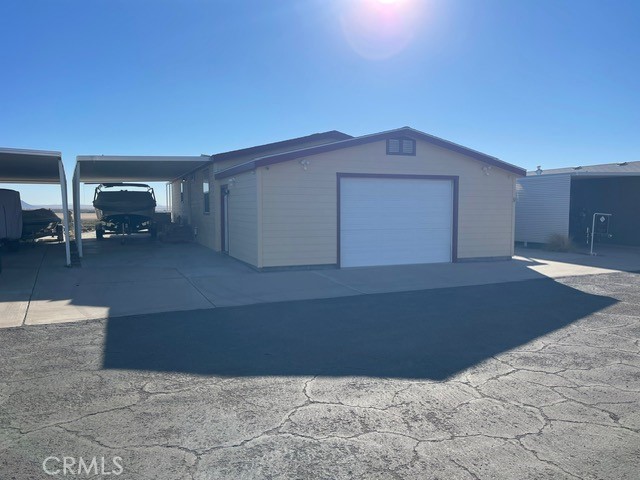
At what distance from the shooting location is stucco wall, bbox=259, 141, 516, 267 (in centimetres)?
1235

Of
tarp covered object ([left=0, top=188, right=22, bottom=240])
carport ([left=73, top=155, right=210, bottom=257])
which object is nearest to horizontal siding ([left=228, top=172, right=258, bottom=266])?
carport ([left=73, top=155, right=210, bottom=257])

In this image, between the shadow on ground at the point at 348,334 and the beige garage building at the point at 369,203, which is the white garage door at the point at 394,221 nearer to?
the beige garage building at the point at 369,203

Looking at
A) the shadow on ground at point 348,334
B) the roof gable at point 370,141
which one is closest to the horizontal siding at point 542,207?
the roof gable at point 370,141

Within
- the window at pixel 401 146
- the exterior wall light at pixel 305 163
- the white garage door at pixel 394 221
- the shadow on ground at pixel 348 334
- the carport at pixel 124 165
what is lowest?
the shadow on ground at pixel 348 334

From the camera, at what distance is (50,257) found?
15.5m

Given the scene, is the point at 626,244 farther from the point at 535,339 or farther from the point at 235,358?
the point at 235,358

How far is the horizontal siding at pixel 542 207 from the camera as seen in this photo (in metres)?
19.1

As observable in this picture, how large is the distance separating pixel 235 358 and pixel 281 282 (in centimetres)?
518

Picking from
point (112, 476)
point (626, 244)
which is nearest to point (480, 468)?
point (112, 476)

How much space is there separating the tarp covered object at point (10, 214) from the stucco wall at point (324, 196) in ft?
31.5

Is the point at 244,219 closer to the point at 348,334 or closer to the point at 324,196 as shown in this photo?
the point at 324,196

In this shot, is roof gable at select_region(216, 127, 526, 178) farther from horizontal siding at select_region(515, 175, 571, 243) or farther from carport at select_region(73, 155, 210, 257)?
horizontal siding at select_region(515, 175, 571, 243)

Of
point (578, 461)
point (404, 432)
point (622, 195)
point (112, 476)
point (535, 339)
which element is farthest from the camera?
point (622, 195)

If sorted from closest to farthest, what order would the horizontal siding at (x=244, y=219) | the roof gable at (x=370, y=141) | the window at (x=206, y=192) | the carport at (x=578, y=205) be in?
the roof gable at (x=370, y=141), the horizontal siding at (x=244, y=219), the window at (x=206, y=192), the carport at (x=578, y=205)
